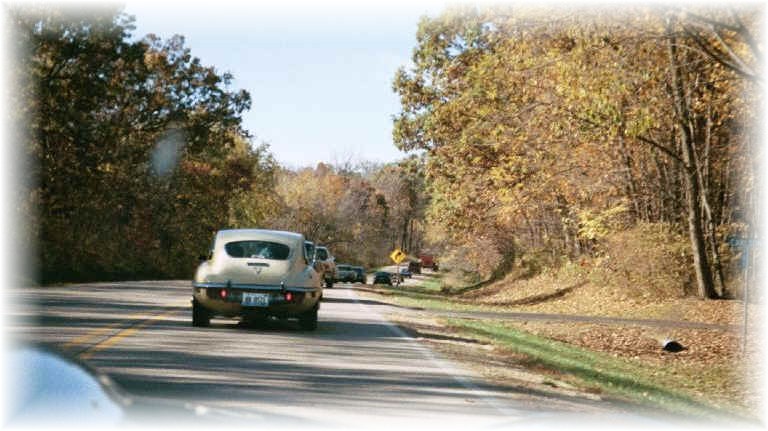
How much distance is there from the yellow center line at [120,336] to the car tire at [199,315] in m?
0.87

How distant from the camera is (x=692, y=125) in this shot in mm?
29656

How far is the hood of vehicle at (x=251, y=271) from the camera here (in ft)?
52.2

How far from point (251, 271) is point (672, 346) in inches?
411

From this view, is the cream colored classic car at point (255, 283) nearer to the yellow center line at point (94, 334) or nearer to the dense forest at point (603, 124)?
the yellow center line at point (94, 334)

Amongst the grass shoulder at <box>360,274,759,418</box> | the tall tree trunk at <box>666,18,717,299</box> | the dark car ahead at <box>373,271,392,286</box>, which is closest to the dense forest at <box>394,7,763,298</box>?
the tall tree trunk at <box>666,18,717,299</box>

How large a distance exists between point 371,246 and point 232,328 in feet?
366

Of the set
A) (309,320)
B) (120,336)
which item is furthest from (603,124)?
(120,336)

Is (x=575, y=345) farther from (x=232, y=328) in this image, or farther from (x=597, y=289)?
(x=597, y=289)

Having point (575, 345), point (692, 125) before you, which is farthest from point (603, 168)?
point (575, 345)

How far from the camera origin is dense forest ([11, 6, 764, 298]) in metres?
17.2

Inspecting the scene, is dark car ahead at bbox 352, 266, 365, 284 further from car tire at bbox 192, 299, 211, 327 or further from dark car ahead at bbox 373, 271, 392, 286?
car tire at bbox 192, 299, 211, 327

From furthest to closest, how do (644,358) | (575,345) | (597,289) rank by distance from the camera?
(597,289) < (575,345) < (644,358)

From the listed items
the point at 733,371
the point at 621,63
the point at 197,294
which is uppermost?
the point at 621,63

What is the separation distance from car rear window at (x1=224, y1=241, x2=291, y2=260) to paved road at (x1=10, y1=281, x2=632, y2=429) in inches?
52.2
